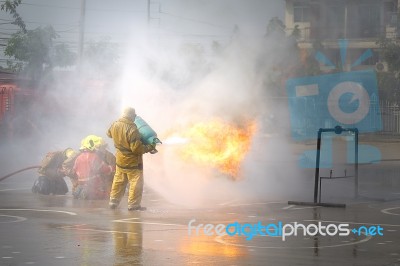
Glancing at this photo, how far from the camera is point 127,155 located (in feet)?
49.3

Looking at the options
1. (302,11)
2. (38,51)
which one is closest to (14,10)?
(38,51)

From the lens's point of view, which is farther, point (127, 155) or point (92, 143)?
point (92, 143)

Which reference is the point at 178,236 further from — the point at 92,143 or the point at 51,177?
the point at 51,177

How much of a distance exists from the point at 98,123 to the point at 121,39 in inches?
147

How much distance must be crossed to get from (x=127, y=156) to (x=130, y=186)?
0.58 meters

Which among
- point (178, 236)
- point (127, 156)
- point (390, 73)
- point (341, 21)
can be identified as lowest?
point (178, 236)

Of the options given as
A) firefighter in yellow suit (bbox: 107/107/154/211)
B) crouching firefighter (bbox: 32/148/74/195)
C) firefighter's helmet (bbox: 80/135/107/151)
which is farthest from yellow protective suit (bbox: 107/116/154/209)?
crouching firefighter (bbox: 32/148/74/195)

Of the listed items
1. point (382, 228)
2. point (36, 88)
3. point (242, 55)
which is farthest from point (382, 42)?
point (382, 228)

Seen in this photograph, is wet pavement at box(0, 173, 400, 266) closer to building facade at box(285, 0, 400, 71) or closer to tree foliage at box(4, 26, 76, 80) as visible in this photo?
building facade at box(285, 0, 400, 71)

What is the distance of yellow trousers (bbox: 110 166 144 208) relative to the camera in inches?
576

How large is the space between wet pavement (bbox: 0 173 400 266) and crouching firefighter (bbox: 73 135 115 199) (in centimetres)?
56

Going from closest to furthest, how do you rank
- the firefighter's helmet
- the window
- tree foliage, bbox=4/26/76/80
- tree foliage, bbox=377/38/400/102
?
the firefighter's helmet
the window
tree foliage, bbox=377/38/400/102
tree foliage, bbox=4/26/76/80

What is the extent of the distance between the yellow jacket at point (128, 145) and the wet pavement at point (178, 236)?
0.87 metres

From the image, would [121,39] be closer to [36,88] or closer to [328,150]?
[36,88]
